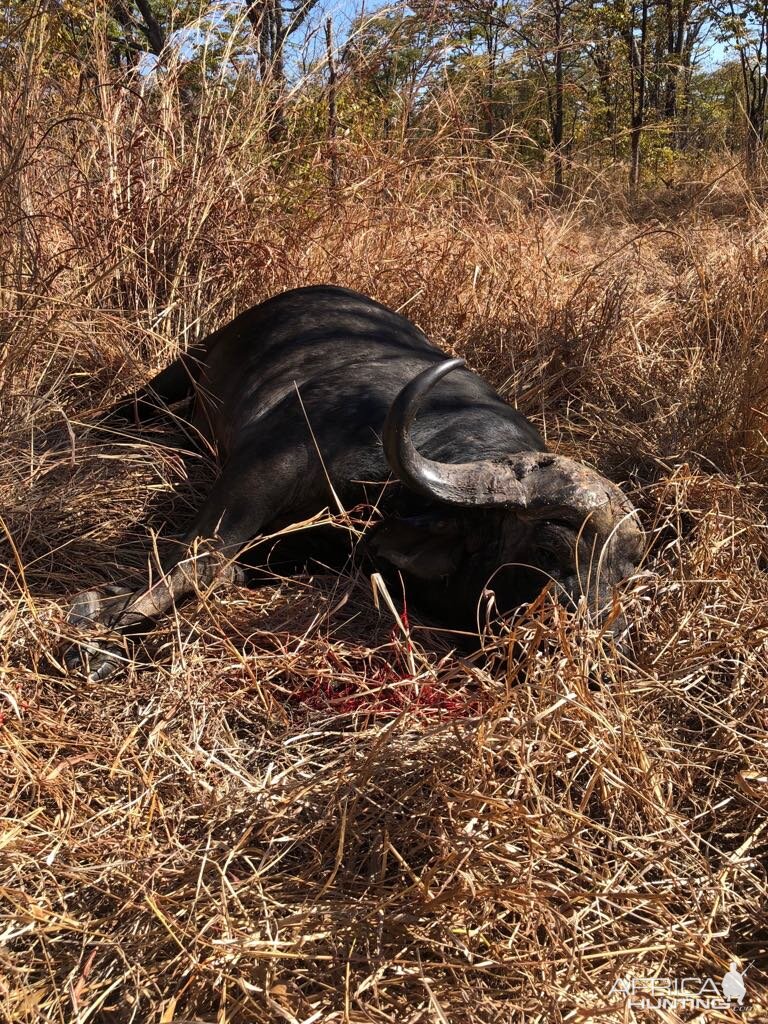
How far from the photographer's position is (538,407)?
4.32m

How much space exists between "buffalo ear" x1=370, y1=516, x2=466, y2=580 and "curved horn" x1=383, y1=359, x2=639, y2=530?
0.22m

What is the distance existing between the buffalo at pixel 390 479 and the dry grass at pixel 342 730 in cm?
14

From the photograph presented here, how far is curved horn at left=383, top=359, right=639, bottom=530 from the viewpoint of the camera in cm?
253

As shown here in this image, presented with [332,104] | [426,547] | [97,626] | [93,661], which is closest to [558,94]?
[332,104]

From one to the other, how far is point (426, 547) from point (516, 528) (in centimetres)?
30

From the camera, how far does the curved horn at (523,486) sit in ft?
8.29

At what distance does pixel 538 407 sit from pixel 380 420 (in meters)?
1.38

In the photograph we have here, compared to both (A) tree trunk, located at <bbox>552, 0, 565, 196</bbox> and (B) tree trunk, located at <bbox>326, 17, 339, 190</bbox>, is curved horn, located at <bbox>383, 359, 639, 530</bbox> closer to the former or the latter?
(B) tree trunk, located at <bbox>326, 17, 339, 190</bbox>

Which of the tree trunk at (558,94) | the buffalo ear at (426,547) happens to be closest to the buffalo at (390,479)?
the buffalo ear at (426,547)

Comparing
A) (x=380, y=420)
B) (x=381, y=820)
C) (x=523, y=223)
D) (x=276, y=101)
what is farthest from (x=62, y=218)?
(x=381, y=820)

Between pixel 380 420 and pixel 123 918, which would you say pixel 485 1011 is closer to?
pixel 123 918

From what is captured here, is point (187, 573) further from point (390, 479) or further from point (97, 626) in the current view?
point (390, 479)

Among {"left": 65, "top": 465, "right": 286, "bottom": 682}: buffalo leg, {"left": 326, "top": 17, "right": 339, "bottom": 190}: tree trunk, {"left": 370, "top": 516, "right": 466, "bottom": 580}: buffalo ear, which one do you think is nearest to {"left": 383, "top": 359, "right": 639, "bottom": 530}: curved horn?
{"left": 370, "top": 516, "right": 466, "bottom": 580}: buffalo ear

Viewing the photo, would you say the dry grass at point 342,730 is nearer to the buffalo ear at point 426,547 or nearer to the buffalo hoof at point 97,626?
the buffalo hoof at point 97,626
